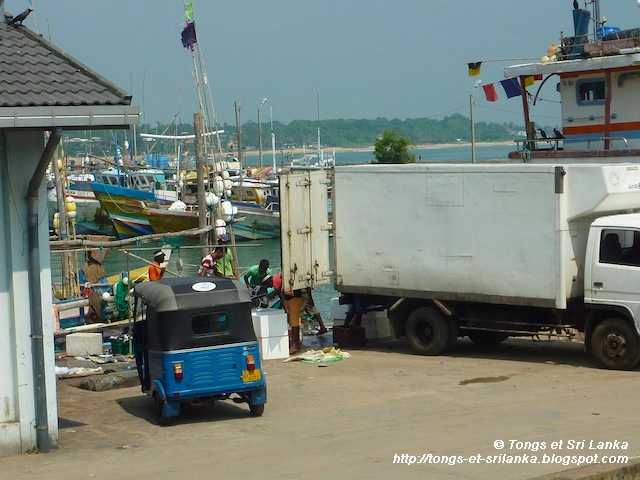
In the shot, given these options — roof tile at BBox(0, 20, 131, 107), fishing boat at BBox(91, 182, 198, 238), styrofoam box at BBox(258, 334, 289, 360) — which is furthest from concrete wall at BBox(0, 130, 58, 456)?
fishing boat at BBox(91, 182, 198, 238)

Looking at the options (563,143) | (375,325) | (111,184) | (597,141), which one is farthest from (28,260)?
(111,184)

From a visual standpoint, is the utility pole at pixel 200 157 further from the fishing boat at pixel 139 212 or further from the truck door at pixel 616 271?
the fishing boat at pixel 139 212

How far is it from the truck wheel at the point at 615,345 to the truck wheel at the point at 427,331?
2.49 m

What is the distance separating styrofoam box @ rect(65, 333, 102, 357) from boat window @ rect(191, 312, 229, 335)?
5704 millimetres

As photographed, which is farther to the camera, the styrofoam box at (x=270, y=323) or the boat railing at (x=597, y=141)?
the boat railing at (x=597, y=141)

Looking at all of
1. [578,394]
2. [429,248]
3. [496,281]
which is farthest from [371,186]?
[578,394]

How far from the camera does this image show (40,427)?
1013 centimetres

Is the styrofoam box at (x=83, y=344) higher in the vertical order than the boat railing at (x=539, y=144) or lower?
lower

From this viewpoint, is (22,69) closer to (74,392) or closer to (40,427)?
(40,427)

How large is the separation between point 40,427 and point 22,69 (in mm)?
3544

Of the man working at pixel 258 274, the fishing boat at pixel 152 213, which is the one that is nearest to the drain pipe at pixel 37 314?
the man working at pixel 258 274

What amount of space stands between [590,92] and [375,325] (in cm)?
812

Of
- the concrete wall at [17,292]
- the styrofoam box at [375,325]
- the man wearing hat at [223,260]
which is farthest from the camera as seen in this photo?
the styrofoam box at [375,325]

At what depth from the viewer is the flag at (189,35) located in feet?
96.3
